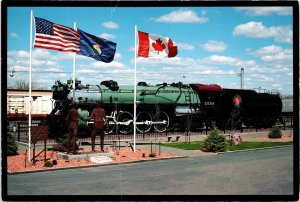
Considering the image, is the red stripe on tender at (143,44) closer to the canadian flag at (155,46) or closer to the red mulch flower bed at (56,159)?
the canadian flag at (155,46)

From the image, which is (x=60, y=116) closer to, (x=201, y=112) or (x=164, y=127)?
(x=164, y=127)

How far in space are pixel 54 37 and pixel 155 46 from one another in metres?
5.06

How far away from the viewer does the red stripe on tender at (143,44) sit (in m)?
16.5

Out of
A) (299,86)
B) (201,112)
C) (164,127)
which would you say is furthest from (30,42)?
(201,112)

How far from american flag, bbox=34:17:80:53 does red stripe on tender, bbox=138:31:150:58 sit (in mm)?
3164

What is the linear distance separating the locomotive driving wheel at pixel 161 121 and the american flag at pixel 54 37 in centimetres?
1281

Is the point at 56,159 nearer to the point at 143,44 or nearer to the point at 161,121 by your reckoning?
the point at 143,44

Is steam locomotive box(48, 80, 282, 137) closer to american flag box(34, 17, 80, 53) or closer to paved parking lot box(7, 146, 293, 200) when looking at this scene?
american flag box(34, 17, 80, 53)

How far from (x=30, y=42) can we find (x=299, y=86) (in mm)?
9712

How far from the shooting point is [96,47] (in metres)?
15.7

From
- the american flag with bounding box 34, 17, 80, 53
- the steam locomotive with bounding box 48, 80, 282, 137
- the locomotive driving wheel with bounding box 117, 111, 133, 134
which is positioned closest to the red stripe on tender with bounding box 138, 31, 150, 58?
the american flag with bounding box 34, 17, 80, 53

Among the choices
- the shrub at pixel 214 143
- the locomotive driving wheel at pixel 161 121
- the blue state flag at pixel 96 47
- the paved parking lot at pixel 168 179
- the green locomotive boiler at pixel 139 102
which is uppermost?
Answer: the blue state flag at pixel 96 47

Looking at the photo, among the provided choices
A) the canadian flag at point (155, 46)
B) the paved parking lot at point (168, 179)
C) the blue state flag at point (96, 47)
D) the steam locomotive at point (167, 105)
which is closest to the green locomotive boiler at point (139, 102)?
the steam locomotive at point (167, 105)

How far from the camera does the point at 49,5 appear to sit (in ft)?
28.5
